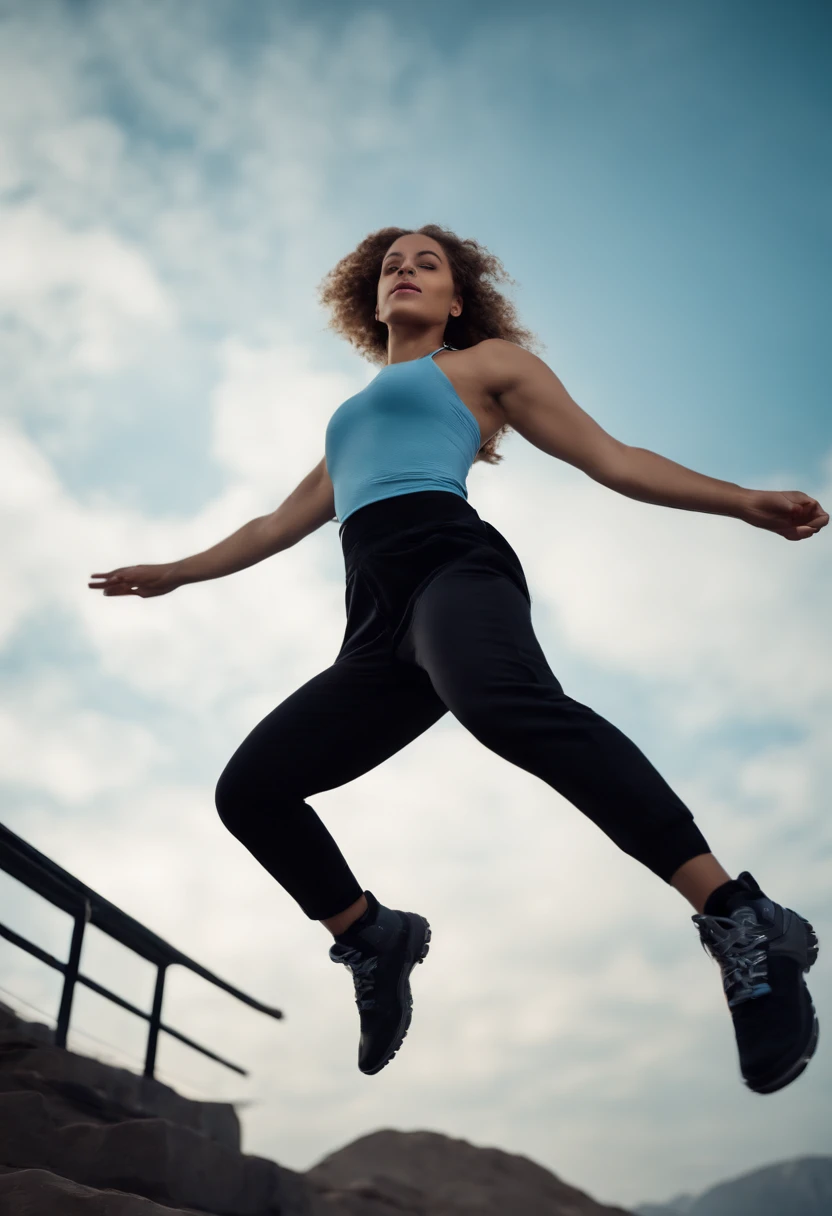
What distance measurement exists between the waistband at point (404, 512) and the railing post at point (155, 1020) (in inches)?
137

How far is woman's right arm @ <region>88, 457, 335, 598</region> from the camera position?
2693mm

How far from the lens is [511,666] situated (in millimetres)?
1816

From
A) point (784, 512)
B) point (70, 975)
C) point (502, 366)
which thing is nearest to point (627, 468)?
point (784, 512)

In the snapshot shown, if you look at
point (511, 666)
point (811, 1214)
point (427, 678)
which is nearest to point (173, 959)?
point (427, 678)

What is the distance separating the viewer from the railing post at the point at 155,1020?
462 centimetres

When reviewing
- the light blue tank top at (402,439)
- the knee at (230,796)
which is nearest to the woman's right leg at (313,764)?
the knee at (230,796)

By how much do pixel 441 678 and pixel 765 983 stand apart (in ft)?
2.53

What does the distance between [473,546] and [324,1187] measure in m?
4.47

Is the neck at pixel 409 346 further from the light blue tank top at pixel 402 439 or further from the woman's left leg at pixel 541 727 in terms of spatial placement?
the woman's left leg at pixel 541 727

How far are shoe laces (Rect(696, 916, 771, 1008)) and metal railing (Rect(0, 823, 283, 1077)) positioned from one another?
10.2 feet

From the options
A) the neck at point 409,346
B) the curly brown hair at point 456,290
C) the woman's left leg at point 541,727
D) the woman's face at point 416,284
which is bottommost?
the woman's left leg at point 541,727

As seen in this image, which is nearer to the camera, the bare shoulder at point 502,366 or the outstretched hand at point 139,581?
the bare shoulder at point 502,366

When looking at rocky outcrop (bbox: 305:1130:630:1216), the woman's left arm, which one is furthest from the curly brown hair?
rocky outcrop (bbox: 305:1130:630:1216)

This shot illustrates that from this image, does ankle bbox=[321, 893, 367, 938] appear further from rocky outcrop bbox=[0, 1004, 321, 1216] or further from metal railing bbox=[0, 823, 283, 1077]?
metal railing bbox=[0, 823, 283, 1077]
